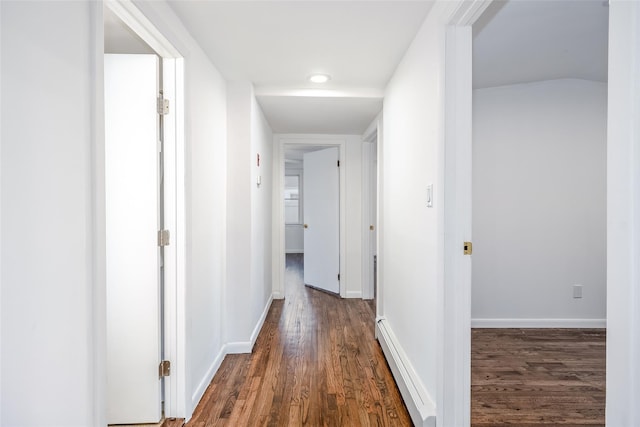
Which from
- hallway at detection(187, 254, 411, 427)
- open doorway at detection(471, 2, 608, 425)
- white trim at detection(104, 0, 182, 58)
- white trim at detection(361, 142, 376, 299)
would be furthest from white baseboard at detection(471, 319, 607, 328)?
white trim at detection(104, 0, 182, 58)

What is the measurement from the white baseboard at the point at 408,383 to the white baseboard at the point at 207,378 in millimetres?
1269

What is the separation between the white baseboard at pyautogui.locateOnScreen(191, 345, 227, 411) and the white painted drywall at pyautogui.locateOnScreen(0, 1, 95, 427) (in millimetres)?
1006

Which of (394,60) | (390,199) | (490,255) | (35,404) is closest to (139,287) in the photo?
(35,404)

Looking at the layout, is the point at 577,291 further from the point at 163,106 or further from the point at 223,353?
the point at 163,106

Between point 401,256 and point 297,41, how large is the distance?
5.20ft

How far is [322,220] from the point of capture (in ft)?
15.9

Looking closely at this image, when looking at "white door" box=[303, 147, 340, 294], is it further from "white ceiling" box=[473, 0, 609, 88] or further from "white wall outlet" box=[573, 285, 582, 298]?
"white wall outlet" box=[573, 285, 582, 298]

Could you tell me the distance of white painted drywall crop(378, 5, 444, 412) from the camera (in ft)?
5.41

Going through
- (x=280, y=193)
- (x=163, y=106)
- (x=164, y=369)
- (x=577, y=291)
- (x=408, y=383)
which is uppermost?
(x=163, y=106)

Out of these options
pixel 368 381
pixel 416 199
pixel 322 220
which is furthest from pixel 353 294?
pixel 416 199

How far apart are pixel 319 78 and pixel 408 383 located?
227cm

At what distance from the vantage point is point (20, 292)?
88 centimetres

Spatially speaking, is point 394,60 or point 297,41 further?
point 394,60

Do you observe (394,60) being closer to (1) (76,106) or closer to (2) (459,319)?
(2) (459,319)
